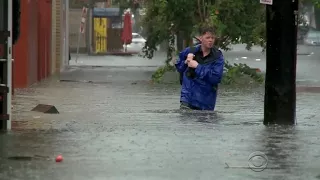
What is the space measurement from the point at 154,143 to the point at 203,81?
3469 millimetres

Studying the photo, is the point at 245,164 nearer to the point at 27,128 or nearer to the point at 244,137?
the point at 244,137

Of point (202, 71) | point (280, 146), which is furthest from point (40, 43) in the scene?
point (280, 146)

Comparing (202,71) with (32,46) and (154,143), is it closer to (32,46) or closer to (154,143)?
(154,143)

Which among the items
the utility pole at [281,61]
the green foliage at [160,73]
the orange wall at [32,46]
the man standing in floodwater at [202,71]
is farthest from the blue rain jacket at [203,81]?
the green foliage at [160,73]

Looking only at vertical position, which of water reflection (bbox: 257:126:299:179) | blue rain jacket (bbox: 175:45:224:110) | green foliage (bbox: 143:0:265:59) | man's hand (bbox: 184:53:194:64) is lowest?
water reflection (bbox: 257:126:299:179)

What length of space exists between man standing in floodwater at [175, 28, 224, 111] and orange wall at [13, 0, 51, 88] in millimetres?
8377

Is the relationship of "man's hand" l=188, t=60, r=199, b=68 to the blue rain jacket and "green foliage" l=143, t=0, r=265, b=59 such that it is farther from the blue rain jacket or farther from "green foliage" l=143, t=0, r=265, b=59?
"green foliage" l=143, t=0, r=265, b=59

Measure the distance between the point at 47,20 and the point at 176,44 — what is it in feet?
18.6

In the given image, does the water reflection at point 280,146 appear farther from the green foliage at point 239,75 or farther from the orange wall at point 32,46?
the green foliage at point 239,75

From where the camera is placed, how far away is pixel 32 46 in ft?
74.0

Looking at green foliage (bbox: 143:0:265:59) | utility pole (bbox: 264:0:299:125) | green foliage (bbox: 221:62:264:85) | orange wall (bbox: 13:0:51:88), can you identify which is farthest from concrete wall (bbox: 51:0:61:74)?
utility pole (bbox: 264:0:299:125)

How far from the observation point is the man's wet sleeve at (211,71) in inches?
503

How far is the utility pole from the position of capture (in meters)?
11.3

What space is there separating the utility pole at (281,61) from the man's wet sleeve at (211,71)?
4.10ft
